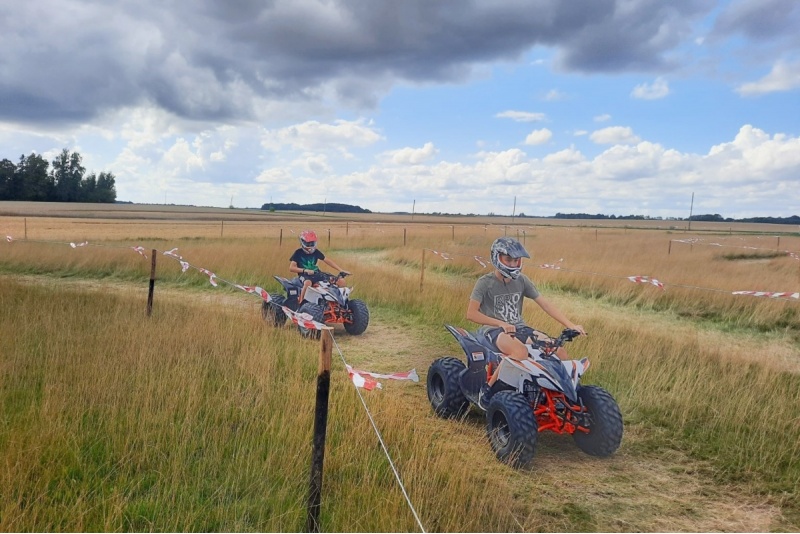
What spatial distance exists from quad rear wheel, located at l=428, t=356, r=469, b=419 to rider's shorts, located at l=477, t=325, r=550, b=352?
1.54 ft

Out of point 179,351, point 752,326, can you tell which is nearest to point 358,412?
point 179,351

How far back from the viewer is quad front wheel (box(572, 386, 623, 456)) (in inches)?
179

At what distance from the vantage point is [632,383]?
6438 millimetres

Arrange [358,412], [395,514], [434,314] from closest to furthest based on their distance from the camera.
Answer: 1. [395,514]
2. [358,412]
3. [434,314]

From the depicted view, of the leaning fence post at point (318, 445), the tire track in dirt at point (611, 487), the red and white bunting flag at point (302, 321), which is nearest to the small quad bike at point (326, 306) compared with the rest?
the red and white bunting flag at point (302, 321)

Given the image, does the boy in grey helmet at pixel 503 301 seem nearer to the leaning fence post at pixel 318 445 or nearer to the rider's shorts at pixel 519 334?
the rider's shorts at pixel 519 334

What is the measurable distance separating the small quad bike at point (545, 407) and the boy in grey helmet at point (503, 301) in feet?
0.59

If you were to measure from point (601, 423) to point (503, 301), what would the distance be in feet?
4.49

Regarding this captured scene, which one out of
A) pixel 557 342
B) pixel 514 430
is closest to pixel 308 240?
pixel 557 342

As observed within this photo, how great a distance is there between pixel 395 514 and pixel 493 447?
155 cm

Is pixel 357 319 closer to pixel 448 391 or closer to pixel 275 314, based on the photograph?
Result: pixel 275 314

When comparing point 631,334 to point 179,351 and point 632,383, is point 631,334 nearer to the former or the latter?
point 632,383

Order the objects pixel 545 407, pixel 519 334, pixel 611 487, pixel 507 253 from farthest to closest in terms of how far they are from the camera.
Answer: pixel 507 253, pixel 519 334, pixel 545 407, pixel 611 487

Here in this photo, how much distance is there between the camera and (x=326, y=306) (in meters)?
8.98
